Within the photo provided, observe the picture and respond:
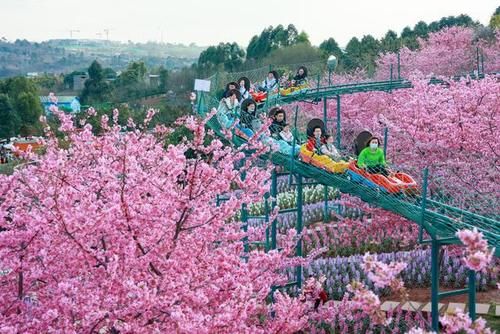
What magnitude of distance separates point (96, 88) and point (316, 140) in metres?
53.2

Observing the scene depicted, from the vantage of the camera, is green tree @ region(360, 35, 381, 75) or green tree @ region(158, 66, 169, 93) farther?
green tree @ region(158, 66, 169, 93)

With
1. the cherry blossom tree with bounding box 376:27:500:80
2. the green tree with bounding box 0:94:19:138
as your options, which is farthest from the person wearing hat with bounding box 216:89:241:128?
the green tree with bounding box 0:94:19:138

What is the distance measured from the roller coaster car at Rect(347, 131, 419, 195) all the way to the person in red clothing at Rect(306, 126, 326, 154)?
0.99 m

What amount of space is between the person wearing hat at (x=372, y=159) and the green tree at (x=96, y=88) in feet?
173

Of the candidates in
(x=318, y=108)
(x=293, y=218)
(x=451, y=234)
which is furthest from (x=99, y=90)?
(x=451, y=234)

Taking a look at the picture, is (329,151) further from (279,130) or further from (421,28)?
(421,28)

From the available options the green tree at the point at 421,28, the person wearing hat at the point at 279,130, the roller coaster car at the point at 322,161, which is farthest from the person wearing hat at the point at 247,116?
the green tree at the point at 421,28

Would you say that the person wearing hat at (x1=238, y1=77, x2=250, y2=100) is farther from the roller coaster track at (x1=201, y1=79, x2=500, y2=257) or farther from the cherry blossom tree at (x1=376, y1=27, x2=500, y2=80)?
the cherry blossom tree at (x1=376, y1=27, x2=500, y2=80)

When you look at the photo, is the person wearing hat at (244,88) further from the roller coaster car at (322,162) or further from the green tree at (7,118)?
the green tree at (7,118)

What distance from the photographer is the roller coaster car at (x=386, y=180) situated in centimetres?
968

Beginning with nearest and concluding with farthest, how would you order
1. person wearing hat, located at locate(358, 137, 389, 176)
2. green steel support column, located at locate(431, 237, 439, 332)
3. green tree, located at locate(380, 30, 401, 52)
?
green steel support column, located at locate(431, 237, 439, 332) → person wearing hat, located at locate(358, 137, 389, 176) → green tree, located at locate(380, 30, 401, 52)

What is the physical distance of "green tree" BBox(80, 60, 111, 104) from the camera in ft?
203

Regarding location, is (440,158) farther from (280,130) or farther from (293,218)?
(293,218)

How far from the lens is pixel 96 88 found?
6266 cm
